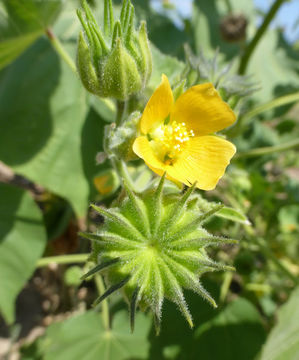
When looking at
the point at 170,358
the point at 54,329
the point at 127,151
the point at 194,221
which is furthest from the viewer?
the point at 54,329

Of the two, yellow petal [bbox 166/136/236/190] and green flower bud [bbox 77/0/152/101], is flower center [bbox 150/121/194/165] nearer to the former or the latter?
yellow petal [bbox 166/136/236/190]

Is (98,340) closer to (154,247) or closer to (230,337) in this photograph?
(230,337)

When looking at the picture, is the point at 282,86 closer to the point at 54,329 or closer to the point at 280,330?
the point at 280,330

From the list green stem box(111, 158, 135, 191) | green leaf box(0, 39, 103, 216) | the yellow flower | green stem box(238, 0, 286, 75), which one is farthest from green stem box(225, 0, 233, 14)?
green stem box(111, 158, 135, 191)

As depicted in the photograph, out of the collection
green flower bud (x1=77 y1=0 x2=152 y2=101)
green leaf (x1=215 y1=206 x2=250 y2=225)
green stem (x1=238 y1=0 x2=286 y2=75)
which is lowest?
green stem (x1=238 y1=0 x2=286 y2=75)

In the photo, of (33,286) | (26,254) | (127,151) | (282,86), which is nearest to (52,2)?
(127,151)

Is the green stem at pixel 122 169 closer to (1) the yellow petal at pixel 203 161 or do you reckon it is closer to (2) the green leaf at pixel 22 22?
(1) the yellow petal at pixel 203 161

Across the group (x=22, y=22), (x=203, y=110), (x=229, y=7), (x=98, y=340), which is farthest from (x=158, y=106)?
(x=229, y=7)

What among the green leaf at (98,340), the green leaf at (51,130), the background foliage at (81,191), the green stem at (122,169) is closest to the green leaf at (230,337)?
the background foliage at (81,191)
